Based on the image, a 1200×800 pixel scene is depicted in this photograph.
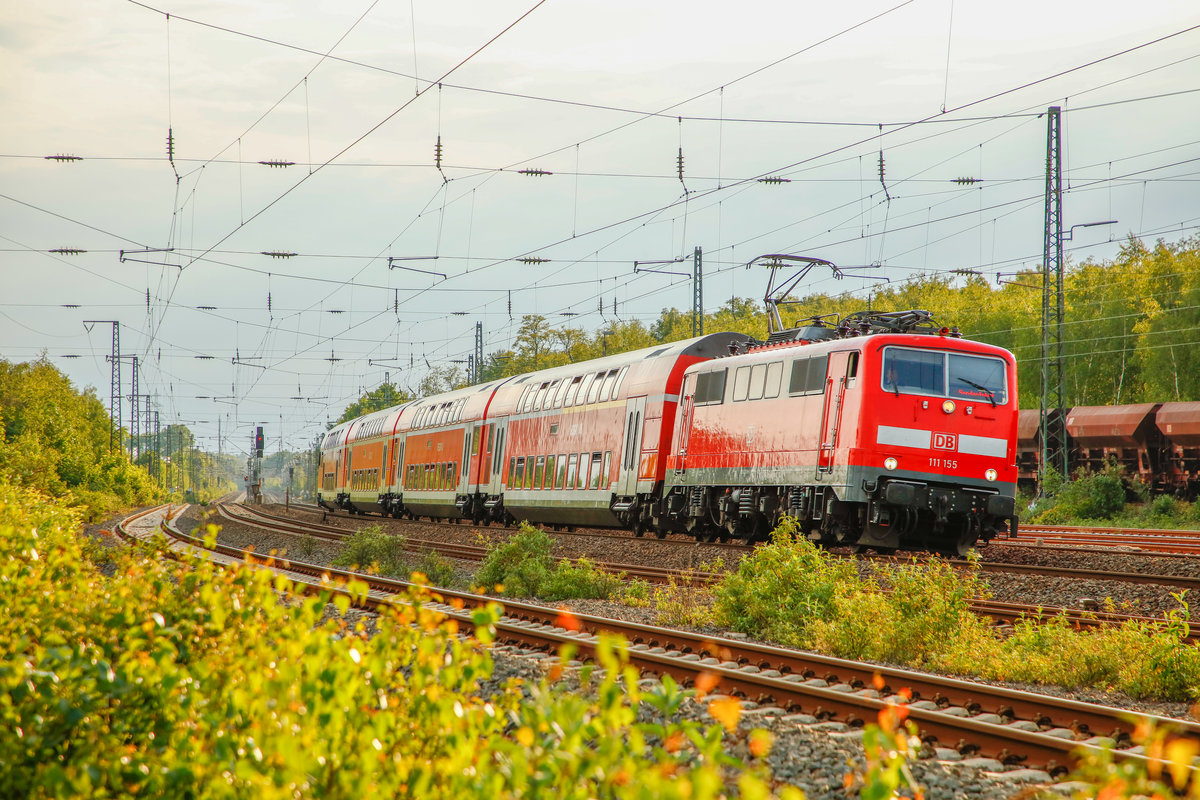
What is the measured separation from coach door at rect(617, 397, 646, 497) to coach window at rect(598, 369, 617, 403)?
116 cm

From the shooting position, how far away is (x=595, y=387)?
26.6m

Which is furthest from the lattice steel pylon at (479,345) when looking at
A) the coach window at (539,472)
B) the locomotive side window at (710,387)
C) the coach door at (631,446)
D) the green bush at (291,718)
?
the green bush at (291,718)

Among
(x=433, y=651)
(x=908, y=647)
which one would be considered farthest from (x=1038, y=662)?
(x=433, y=651)

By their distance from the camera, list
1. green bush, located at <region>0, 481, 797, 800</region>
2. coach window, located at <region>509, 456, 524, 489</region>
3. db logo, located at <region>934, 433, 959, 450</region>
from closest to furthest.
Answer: green bush, located at <region>0, 481, 797, 800</region> < db logo, located at <region>934, 433, 959, 450</region> < coach window, located at <region>509, 456, 524, 489</region>

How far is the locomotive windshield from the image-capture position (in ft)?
55.9

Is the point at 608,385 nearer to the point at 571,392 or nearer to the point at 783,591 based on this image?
the point at 571,392

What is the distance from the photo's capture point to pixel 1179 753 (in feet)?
9.03

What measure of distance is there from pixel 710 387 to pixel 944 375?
5064mm

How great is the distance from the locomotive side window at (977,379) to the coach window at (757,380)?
132 inches

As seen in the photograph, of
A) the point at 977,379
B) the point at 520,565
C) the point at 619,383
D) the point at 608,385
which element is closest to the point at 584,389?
the point at 608,385

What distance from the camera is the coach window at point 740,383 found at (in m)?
20.1

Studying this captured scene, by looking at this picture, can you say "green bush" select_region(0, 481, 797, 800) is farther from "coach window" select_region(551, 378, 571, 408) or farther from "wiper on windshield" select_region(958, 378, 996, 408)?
"coach window" select_region(551, 378, 571, 408)

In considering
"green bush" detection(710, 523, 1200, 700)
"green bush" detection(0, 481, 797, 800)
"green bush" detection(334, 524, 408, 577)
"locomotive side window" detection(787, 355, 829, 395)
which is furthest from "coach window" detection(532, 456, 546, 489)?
"green bush" detection(0, 481, 797, 800)

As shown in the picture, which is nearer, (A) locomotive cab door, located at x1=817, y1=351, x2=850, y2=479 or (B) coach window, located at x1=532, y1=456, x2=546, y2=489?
(A) locomotive cab door, located at x1=817, y1=351, x2=850, y2=479
